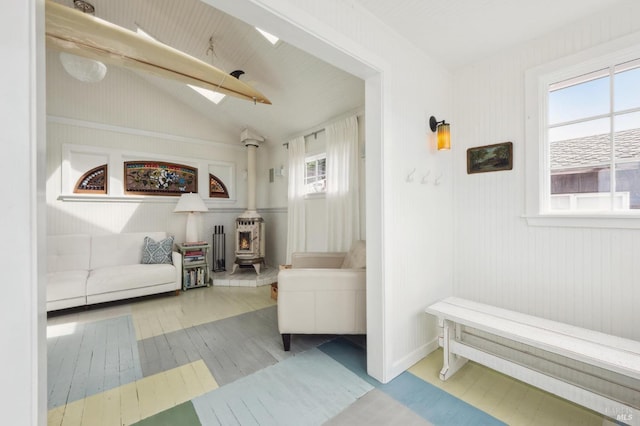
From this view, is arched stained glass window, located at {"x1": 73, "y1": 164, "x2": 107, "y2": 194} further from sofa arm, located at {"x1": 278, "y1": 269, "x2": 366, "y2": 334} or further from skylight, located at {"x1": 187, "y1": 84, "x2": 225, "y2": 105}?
sofa arm, located at {"x1": 278, "y1": 269, "x2": 366, "y2": 334}

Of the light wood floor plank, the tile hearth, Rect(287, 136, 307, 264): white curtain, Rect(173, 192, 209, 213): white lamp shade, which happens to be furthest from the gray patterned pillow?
the light wood floor plank

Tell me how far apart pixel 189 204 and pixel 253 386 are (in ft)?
10.7

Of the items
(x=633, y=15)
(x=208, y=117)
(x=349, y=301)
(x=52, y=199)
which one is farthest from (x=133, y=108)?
(x=633, y=15)

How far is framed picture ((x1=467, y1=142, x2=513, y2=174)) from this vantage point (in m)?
2.03

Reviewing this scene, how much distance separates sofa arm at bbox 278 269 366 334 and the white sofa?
97.8 inches

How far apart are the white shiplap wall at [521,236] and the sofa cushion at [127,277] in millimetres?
3749

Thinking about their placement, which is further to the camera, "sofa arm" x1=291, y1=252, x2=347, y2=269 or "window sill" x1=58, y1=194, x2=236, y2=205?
"window sill" x1=58, y1=194, x2=236, y2=205

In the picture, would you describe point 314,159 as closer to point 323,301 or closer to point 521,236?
point 323,301

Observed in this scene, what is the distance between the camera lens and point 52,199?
3.62 metres

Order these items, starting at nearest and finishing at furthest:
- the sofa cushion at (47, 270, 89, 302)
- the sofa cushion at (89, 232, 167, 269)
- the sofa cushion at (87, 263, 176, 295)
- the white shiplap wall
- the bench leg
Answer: the white shiplap wall, the bench leg, the sofa cushion at (47, 270, 89, 302), the sofa cushion at (87, 263, 176, 295), the sofa cushion at (89, 232, 167, 269)

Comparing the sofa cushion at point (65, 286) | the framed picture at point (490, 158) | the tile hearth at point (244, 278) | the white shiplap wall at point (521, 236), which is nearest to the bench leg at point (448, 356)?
the white shiplap wall at point (521, 236)

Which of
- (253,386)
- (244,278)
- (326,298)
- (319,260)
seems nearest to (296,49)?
(319,260)

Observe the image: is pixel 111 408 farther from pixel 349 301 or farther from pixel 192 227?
pixel 192 227

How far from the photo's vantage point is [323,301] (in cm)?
212
